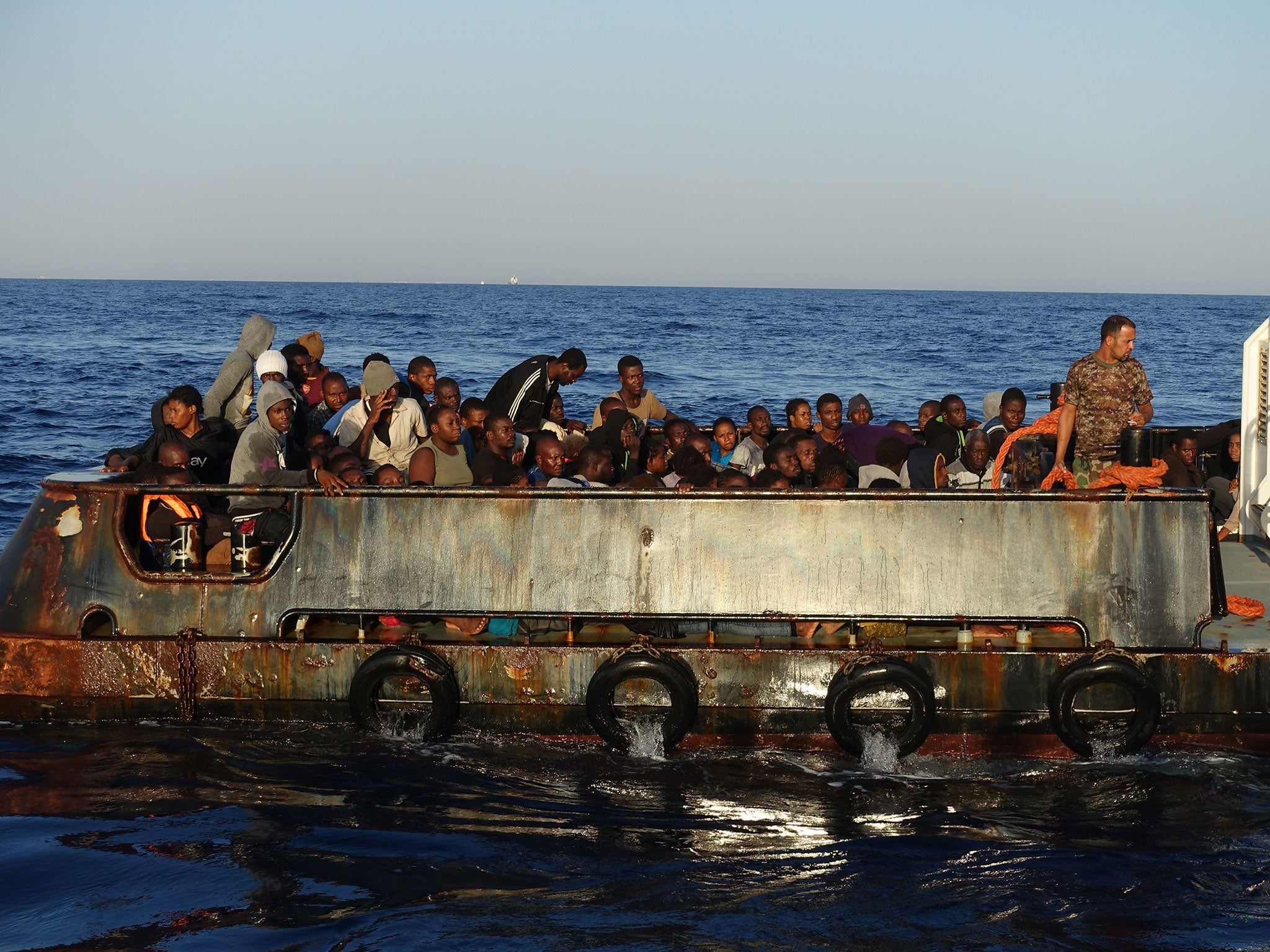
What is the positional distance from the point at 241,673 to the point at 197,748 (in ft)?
1.91

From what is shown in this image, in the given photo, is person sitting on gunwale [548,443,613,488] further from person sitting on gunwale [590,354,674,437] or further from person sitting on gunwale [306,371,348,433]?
person sitting on gunwale [306,371,348,433]

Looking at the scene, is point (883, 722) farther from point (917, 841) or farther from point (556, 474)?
point (556, 474)

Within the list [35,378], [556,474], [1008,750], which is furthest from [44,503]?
[35,378]

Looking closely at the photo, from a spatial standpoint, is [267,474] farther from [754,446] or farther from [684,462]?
[754,446]

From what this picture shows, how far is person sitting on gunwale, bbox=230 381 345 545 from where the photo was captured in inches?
309

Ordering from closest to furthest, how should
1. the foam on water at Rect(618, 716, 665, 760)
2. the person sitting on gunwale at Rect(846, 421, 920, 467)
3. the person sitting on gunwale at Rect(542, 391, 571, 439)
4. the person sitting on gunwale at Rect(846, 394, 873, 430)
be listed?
the foam on water at Rect(618, 716, 665, 760) → the person sitting on gunwale at Rect(846, 421, 920, 467) → the person sitting on gunwale at Rect(542, 391, 571, 439) → the person sitting on gunwale at Rect(846, 394, 873, 430)

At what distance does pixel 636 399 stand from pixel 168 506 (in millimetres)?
4403

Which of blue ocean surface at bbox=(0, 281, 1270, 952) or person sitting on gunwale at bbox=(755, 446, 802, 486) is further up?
person sitting on gunwale at bbox=(755, 446, 802, 486)

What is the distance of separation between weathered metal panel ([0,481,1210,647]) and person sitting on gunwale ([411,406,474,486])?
0.70 m

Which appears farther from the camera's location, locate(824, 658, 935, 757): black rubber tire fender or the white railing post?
the white railing post

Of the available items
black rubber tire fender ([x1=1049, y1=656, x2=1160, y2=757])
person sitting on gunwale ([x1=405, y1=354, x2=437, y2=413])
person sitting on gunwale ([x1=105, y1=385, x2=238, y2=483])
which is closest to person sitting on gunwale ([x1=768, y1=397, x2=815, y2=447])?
person sitting on gunwale ([x1=405, y1=354, x2=437, y2=413])

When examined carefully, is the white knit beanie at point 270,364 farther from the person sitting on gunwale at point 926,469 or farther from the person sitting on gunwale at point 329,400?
the person sitting on gunwale at point 926,469

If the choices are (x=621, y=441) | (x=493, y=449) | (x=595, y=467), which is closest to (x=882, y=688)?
(x=595, y=467)

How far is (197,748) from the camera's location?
783 cm
